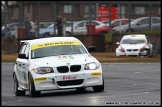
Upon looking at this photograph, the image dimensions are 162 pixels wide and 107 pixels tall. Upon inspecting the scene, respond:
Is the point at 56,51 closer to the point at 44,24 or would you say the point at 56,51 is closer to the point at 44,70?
the point at 44,70

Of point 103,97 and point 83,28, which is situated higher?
point 103,97

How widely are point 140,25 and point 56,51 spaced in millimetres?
34178

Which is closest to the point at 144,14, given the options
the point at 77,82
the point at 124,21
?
the point at 124,21

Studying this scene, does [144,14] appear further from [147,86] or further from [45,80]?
[45,80]

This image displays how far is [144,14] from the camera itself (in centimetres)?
5225

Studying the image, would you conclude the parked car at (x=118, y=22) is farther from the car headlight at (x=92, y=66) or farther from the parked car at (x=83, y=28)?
the car headlight at (x=92, y=66)

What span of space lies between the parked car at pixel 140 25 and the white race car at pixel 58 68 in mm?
33019

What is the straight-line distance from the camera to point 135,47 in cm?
4353

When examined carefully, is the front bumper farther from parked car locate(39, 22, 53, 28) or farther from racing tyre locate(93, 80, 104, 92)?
parked car locate(39, 22, 53, 28)

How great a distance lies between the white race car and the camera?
55.3 feet

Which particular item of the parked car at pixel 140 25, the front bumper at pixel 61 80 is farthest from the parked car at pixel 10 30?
the front bumper at pixel 61 80

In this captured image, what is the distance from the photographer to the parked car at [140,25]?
5094 cm

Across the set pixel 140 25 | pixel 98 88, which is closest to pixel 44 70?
pixel 98 88

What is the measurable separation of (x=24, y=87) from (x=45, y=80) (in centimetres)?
142
